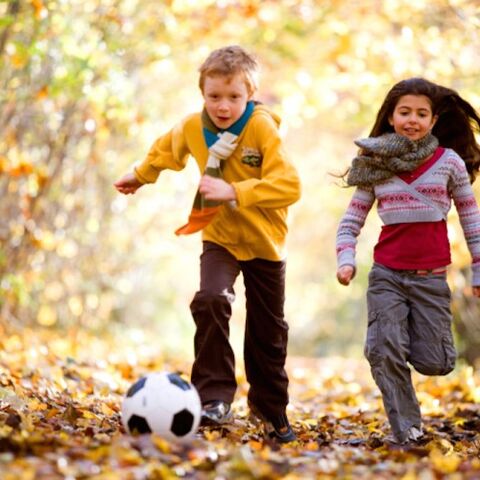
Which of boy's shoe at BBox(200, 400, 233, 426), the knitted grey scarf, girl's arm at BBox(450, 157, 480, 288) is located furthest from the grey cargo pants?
boy's shoe at BBox(200, 400, 233, 426)

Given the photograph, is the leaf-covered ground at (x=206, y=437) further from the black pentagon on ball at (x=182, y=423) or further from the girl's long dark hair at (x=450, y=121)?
the girl's long dark hair at (x=450, y=121)

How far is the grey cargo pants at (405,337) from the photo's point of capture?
487 centimetres

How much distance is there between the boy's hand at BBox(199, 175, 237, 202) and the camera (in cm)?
455

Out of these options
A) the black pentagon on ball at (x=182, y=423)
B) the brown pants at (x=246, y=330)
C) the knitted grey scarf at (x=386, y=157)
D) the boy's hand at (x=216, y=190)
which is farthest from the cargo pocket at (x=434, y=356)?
the black pentagon on ball at (x=182, y=423)

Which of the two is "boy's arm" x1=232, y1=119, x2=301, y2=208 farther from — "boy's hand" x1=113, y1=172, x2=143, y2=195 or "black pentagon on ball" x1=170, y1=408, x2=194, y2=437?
"black pentagon on ball" x1=170, y1=408, x2=194, y2=437

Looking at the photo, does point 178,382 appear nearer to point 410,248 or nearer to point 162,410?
point 162,410

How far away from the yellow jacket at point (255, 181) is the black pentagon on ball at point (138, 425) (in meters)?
1.28

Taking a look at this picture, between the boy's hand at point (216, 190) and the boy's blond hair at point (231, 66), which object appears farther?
the boy's blond hair at point (231, 66)

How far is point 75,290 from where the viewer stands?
12.6 m

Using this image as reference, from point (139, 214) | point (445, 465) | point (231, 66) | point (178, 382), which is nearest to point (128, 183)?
point (231, 66)

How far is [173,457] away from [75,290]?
9.15 meters

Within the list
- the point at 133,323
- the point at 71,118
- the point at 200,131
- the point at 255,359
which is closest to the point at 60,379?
the point at 255,359

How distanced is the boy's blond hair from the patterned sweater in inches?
36.0

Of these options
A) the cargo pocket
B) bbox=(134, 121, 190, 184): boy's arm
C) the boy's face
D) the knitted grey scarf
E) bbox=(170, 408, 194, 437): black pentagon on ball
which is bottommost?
bbox=(170, 408, 194, 437): black pentagon on ball
